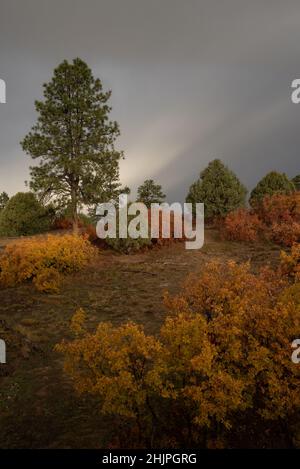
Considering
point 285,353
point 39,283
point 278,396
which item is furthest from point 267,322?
point 39,283

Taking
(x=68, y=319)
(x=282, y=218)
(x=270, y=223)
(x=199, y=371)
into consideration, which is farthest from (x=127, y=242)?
(x=199, y=371)

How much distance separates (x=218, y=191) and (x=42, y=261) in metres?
16.0

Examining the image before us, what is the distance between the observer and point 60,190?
961 inches

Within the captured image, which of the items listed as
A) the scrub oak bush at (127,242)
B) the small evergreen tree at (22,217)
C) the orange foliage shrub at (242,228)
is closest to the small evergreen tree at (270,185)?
the orange foliage shrub at (242,228)

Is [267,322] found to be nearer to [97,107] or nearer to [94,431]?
[94,431]

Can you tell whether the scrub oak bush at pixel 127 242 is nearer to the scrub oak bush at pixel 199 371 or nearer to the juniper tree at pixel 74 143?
the juniper tree at pixel 74 143

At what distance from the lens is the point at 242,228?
24.2 meters

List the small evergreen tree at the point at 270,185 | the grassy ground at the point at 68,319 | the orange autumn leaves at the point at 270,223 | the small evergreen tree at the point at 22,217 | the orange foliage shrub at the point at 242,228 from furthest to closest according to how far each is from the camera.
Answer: the small evergreen tree at the point at 270,185
the small evergreen tree at the point at 22,217
the orange foliage shrub at the point at 242,228
the orange autumn leaves at the point at 270,223
the grassy ground at the point at 68,319

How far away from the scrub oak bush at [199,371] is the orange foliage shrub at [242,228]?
17398mm

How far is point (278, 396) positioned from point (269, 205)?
21.6 m

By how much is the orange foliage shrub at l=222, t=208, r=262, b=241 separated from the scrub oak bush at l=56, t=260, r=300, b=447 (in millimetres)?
17398

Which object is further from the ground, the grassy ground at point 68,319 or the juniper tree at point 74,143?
the juniper tree at point 74,143

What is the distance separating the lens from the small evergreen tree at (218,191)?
2844 cm

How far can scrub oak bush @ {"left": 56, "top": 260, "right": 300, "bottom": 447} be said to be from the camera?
5938mm
